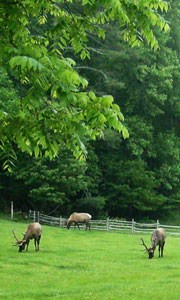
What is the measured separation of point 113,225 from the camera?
117 ft

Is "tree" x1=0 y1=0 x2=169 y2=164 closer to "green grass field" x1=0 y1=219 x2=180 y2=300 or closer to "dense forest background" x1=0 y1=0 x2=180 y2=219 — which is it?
"green grass field" x1=0 y1=219 x2=180 y2=300

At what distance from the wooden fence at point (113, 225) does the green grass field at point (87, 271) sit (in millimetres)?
6445

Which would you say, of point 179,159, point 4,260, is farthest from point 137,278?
point 179,159

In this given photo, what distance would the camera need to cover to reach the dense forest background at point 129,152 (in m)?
39.5

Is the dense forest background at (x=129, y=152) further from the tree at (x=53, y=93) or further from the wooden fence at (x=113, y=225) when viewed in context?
the tree at (x=53, y=93)

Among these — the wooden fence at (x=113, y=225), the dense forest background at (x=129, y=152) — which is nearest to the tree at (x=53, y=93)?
the wooden fence at (x=113, y=225)

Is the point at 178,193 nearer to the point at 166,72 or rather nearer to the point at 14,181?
the point at 166,72

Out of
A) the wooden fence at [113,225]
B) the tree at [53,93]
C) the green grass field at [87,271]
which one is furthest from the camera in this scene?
the wooden fence at [113,225]

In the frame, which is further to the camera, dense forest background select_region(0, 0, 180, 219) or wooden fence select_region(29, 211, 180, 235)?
dense forest background select_region(0, 0, 180, 219)

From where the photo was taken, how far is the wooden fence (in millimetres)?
35188

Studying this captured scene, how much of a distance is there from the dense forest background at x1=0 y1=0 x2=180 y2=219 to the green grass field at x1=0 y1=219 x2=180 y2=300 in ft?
36.9

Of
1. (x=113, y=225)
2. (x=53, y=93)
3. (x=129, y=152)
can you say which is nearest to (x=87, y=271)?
(x=53, y=93)

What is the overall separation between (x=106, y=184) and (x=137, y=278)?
24832 millimetres

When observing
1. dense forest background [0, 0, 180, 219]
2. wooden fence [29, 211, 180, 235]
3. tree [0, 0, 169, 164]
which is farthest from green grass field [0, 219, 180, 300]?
dense forest background [0, 0, 180, 219]
